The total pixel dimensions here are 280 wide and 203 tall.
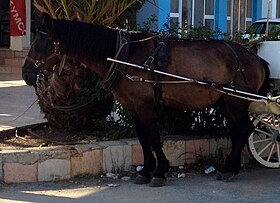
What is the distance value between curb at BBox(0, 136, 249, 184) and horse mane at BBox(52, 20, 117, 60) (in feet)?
3.96

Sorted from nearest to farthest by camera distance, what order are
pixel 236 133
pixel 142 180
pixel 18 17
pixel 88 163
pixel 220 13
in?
pixel 142 180, pixel 236 133, pixel 88 163, pixel 18 17, pixel 220 13

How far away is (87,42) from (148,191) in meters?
1.71

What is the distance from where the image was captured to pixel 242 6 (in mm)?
24766

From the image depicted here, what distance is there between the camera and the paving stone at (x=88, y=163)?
705 centimetres

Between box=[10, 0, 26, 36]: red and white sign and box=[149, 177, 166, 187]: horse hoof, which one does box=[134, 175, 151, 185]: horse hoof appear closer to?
box=[149, 177, 166, 187]: horse hoof

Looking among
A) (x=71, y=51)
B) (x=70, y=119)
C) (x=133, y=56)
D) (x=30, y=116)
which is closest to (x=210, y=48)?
(x=133, y=56)

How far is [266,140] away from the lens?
25.1 feet

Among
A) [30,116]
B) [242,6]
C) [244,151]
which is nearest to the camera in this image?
[244,151]

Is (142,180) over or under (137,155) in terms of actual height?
under

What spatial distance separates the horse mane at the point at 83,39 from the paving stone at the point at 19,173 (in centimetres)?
137

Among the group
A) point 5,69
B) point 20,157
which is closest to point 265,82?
point 20,157

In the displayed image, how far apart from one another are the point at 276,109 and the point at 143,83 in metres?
1.51

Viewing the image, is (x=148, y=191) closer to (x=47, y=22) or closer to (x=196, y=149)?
(x=196, y=149)

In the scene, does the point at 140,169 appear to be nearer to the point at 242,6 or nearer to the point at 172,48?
the point at 172,48
